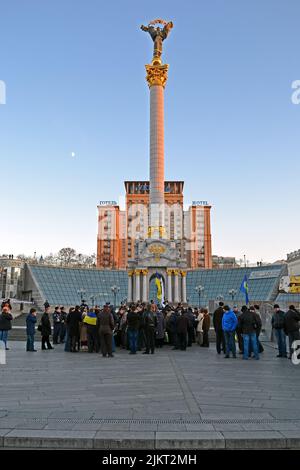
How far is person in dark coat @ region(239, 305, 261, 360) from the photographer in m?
15.6

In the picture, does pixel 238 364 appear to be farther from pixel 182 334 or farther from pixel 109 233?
pixel 109 233

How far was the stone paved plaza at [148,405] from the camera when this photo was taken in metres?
5.83

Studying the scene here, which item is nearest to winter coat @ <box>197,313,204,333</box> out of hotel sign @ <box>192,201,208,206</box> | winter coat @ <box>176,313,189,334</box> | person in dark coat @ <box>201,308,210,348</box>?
person in dark coat @ <box>201,308,210,348</box>

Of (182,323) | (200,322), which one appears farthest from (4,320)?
(200,322)

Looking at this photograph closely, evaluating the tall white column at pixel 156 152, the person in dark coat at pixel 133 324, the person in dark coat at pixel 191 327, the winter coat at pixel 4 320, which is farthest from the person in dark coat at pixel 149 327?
the tall white column at pixel 156 152

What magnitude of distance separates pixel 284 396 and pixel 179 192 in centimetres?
13412

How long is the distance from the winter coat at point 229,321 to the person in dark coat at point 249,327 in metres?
0.36

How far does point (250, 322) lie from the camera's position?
615 inches

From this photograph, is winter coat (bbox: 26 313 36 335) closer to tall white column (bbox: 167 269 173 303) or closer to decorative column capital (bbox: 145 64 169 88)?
tall white column (bbox: 167 269 173 303)

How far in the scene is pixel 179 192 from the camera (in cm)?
14162

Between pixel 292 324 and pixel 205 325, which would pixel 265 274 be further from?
pixel 292 324

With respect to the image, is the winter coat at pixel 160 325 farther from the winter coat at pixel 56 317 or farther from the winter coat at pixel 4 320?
the winter coat at pixel 4 320

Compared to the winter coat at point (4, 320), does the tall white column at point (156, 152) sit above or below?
above

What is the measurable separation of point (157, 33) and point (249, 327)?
4850 centimetres
